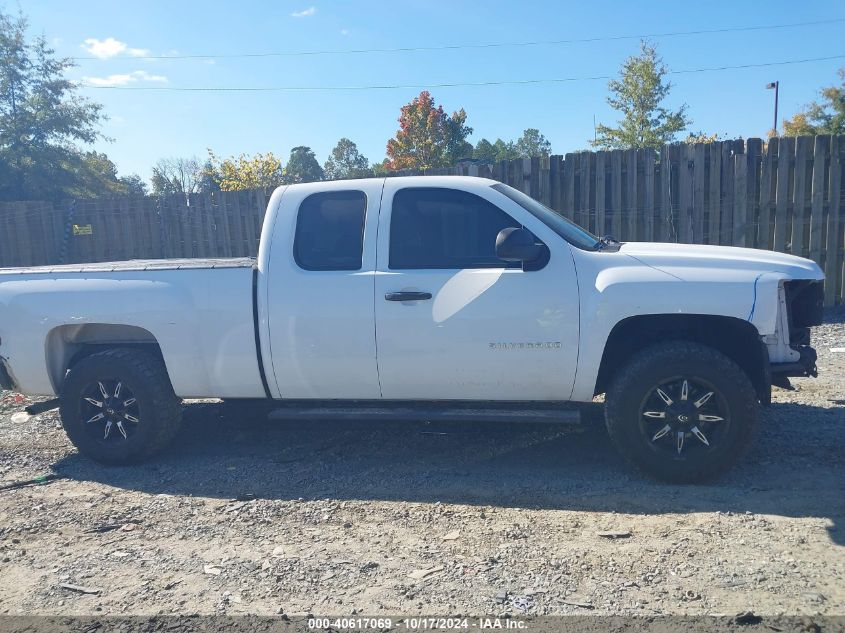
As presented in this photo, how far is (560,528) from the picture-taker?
412cm

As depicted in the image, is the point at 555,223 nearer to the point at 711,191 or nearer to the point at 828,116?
the point at 711,191

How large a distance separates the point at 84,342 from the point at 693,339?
4.66 meters

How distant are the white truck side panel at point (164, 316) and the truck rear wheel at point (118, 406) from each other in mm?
185

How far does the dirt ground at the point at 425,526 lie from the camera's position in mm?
3434

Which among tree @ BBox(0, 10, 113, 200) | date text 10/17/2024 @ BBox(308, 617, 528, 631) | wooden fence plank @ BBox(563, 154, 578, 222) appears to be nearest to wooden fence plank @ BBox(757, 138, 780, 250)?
wooden fence plank @ BBox(563, 154, 578, 222)

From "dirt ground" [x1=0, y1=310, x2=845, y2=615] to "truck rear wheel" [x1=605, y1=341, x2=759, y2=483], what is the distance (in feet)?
0.61

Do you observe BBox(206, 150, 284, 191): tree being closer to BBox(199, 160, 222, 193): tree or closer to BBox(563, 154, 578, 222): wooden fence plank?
BBox(199, 160, 222, 193): tree

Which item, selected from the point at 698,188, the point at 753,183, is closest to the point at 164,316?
the point at 698,188

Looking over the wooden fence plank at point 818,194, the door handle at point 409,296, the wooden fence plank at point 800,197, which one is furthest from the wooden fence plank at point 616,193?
the door handle at point 409,296

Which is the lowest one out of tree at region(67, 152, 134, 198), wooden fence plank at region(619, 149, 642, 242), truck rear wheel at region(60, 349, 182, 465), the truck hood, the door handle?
truck rear wheel at region(60, 349, 182, 465)

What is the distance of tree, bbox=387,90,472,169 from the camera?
46.6 m

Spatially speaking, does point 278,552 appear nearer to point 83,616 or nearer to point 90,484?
point 83,616

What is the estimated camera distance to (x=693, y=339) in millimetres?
4867

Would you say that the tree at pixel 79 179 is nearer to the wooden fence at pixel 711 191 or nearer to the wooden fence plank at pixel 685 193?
the wooden fence at pixel 711 191
